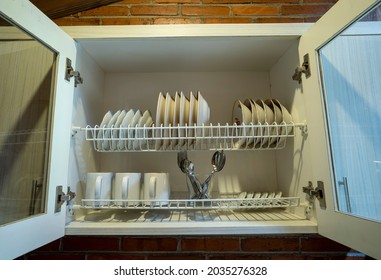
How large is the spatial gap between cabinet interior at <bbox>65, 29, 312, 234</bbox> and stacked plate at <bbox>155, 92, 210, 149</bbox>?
9.2 inches

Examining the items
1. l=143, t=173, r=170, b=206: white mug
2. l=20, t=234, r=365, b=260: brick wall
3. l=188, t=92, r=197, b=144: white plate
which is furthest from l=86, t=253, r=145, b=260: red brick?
l=188, t=92, r=197, b=144: white plate

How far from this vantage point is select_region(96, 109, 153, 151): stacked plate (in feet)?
2.57

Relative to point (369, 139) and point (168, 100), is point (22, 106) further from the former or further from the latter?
point (369, 139)

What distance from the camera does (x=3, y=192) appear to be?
60 cm

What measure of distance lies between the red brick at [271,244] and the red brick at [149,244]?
283 mm

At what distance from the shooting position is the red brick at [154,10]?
969mm

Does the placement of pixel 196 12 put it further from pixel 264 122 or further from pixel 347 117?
pixel 347 117

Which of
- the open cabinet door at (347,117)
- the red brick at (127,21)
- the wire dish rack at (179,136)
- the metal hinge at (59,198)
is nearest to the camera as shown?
the open cabinet door at (347,117)

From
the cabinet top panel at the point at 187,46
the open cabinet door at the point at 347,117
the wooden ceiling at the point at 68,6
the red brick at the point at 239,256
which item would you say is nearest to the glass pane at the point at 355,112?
the open cabinet door at the point at 347,117

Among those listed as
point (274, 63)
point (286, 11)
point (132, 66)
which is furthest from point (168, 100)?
point (286, 11)

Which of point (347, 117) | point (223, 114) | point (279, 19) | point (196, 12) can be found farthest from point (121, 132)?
point (279, 19)

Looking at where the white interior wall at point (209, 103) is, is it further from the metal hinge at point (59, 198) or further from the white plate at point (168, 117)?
the metal hinge at point (59, 198)

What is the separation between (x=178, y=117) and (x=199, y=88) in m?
0.35

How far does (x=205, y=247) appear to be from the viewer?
31.4 inches
